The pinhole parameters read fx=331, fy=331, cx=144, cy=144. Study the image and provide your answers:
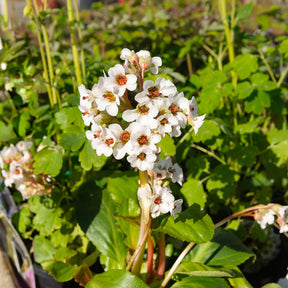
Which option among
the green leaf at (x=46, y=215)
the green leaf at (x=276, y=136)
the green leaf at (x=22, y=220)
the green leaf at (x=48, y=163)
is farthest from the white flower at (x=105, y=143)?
the green leaf at (x=276, y=136)

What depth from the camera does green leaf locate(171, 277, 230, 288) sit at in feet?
2.78

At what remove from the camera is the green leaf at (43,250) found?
112cm

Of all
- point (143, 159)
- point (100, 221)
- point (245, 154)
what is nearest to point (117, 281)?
point (100, 221)

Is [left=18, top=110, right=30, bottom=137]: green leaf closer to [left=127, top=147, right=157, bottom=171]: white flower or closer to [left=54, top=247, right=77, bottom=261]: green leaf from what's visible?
[left=54, top=247, right=77, bottom=261]: green leaf

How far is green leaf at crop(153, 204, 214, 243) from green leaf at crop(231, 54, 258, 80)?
61 cm

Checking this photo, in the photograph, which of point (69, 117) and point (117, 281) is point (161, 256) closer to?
point (117, 281)

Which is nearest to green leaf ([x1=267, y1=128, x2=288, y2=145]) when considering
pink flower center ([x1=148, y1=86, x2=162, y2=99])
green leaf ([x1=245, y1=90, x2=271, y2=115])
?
green leaf ([x1=245, y1=90, x2=271, y2=115])

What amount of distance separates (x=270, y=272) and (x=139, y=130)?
93 centimetres

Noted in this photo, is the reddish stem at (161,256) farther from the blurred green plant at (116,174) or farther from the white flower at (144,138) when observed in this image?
the white flower at (144,138)

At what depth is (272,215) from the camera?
35.1 inches

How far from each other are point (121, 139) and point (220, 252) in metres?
0.56

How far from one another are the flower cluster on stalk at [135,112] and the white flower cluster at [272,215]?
384 millimetres

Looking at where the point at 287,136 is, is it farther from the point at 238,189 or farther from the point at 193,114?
the point at 193,114

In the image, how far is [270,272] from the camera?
49.1 inches
